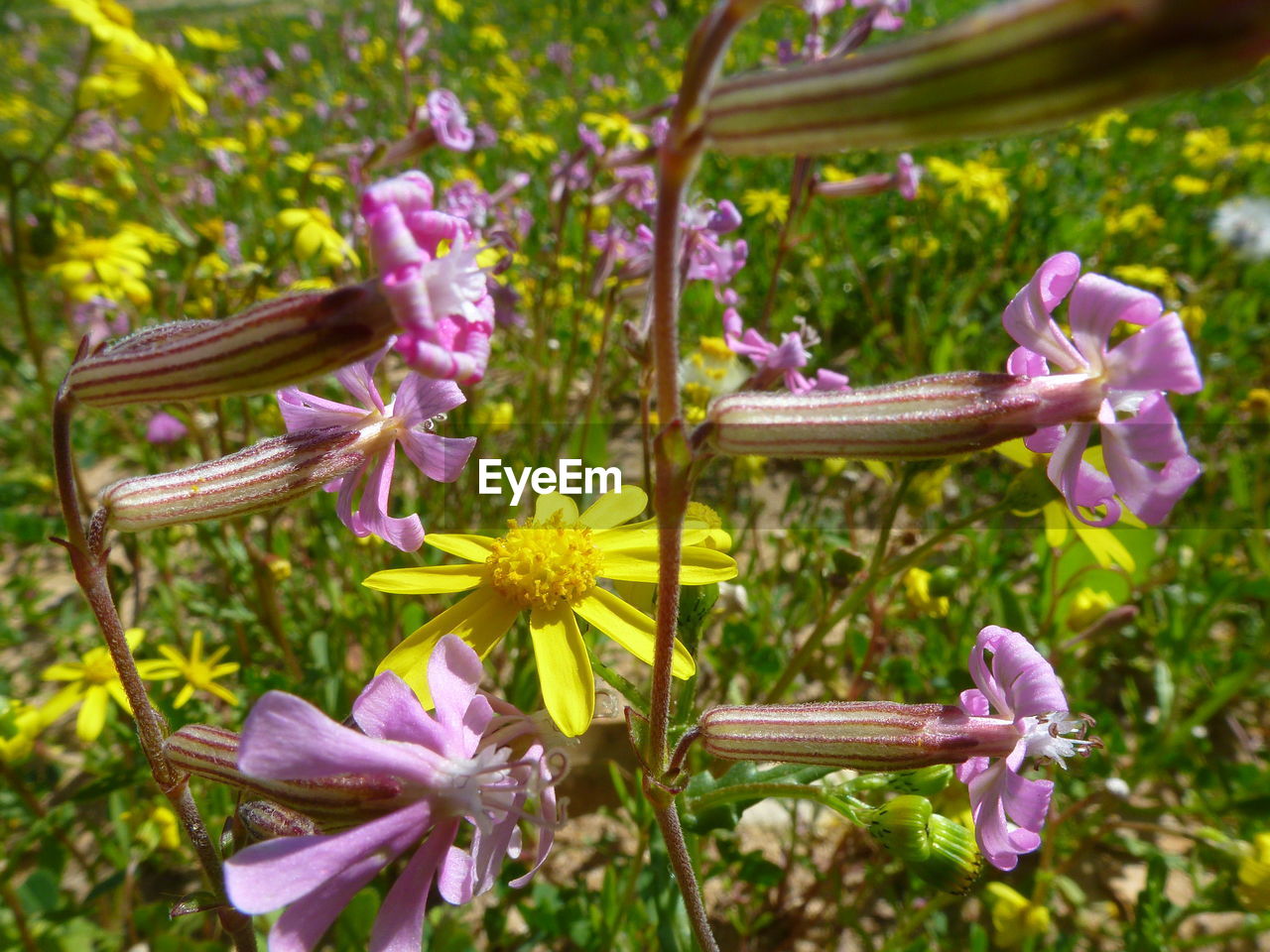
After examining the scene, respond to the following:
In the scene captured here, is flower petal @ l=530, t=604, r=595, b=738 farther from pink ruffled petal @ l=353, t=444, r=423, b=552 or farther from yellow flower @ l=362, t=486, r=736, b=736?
pink ruffled petal @ l=353, t=444, r=423, b=552

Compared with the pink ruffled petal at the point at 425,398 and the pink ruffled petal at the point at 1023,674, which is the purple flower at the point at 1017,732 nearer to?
the pink ruffled petal at the point at 1023,674

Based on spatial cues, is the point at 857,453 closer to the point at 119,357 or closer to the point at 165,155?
the point at 119,357

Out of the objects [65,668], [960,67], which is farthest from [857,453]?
[65,668]

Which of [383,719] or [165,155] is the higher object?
[165,155]

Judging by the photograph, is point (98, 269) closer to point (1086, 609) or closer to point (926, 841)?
point (926, 841)

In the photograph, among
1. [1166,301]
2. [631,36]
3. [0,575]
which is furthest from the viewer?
[631,36]

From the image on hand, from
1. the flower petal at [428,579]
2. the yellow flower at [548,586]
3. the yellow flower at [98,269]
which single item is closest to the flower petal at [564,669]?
the yellow flower at [548,586]

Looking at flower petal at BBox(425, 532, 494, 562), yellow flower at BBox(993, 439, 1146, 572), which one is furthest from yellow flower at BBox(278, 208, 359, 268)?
yellow flower at BBox(993, 439, 1146, 572)

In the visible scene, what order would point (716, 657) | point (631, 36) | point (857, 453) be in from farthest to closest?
point (631, 36)
point (716, 657)
point (857, 453)
